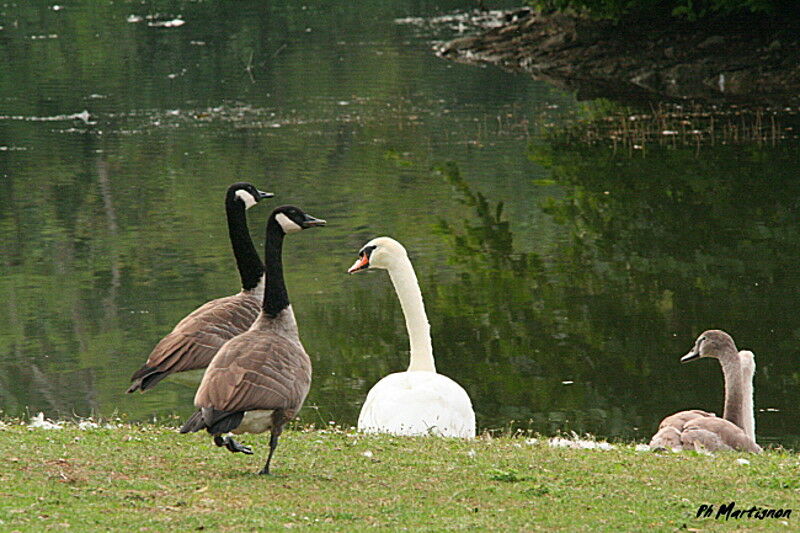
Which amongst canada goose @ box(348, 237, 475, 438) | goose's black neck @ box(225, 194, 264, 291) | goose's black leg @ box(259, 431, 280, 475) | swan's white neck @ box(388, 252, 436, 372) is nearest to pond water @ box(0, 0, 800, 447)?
swan's white neck @ box(388, 252, 436, 372)

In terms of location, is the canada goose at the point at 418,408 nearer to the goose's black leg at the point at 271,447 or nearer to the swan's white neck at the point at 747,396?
the goose's black leg at the point at 271,447

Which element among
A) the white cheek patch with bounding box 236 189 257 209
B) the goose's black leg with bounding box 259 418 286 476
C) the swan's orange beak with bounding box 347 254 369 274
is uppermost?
the white cheek patch with bounding box 236 189 257 209

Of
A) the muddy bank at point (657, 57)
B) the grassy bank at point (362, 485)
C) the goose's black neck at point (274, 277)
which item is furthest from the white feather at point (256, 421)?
the muddy bank at point (657, 57)

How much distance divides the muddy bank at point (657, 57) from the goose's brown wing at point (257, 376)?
37.0 meters

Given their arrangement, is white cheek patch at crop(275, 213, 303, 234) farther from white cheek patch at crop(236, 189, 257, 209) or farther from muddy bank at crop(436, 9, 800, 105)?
muddy bank at crop(436, 9, 800, 105)

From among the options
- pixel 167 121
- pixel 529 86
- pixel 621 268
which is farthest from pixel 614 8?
pixel 621 268

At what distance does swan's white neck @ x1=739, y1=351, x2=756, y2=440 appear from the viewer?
43.5 feet

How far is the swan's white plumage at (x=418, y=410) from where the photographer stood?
38.1 ft

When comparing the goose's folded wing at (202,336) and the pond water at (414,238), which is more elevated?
the goose's folded wing at (202,336)

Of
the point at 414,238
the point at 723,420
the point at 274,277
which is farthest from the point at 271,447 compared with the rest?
the point at 414,238

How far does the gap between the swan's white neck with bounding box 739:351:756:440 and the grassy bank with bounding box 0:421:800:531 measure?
2.36 meters

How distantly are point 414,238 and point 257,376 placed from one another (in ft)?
62.5

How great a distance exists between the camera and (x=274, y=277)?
9391mm

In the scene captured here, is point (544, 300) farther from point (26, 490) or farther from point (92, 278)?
point (26, 490)
